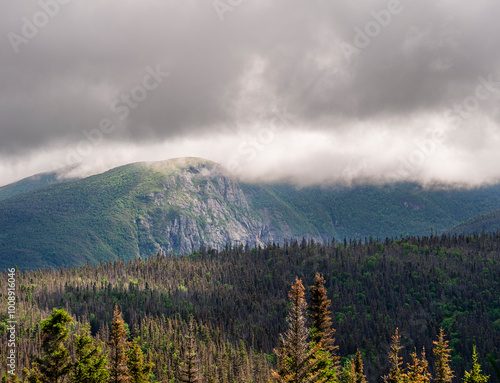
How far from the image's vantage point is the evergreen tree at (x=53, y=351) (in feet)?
193

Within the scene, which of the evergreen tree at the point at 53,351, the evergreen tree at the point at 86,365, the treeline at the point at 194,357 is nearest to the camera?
the treeline at the point at 194,357

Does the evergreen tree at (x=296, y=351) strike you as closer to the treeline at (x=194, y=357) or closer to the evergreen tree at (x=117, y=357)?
the treeline at (x=194, y=357)

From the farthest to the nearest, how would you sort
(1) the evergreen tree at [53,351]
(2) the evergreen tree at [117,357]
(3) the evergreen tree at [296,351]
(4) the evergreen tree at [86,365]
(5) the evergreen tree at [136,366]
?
(5) the evergreen tree at [136,366] → (2) the evergreen tree at [117,357] → (4) the evergreen tree at [86,365] → (1) the evergreen tree at [53,351] → (3) the evergreen tree at [296,351]

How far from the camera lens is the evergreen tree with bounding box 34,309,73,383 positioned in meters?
58.9

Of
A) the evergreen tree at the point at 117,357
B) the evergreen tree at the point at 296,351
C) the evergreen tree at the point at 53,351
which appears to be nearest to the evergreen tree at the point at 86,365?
the evergreen tree at the point at 53,351

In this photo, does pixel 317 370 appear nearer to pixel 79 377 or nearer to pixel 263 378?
pixel 79 377

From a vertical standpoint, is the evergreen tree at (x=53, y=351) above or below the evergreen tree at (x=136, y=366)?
above

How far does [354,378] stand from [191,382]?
90.9ft

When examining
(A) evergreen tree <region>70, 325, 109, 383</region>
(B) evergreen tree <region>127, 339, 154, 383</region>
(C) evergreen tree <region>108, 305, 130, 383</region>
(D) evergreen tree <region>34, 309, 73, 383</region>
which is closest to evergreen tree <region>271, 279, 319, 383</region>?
(A) evergreen tree <region>70, 325, 109, 383</region>

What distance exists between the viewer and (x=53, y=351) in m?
59.5

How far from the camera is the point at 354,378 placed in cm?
7788

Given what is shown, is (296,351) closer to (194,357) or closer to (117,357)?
(194,357)

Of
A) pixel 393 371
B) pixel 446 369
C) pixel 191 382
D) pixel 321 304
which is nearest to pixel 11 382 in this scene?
pixel 191 382

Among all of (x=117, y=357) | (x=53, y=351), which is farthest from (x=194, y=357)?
(x=53, y=351)
